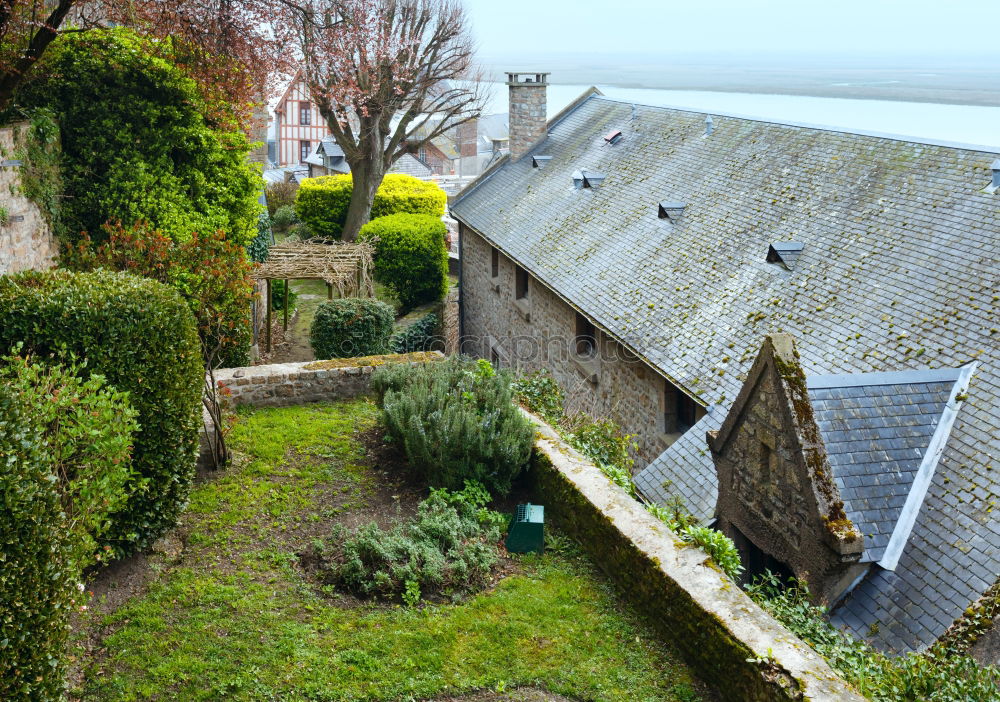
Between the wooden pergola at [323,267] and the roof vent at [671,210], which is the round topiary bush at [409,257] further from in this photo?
the roof vent at [671,210]

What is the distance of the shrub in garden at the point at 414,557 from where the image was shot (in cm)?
607

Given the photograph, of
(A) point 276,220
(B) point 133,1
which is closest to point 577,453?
(B) point 133,1

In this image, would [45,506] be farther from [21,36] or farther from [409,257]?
[409,257]

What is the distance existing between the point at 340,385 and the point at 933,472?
22.0 ft

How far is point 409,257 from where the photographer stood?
2397 centimetres

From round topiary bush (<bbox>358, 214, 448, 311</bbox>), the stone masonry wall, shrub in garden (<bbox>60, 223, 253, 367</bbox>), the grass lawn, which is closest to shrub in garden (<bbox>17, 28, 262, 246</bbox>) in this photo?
shrub in garden (<bbox>60, 223, 253, 367</bbox>)

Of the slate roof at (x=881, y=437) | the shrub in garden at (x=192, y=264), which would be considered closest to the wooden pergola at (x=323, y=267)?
the shrub in garden at (x=192, y=264)

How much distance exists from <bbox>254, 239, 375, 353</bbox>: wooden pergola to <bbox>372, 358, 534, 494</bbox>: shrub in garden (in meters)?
8.97

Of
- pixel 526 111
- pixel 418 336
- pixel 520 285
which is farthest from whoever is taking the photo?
pixel 526 111

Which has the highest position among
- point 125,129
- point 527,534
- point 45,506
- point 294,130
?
point 294,130

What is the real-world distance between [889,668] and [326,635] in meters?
3.45

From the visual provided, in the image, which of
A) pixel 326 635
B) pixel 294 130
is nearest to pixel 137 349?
pixel 326 635

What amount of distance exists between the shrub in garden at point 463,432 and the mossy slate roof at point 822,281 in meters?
2.21

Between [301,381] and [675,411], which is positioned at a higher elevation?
[301,381]
